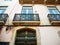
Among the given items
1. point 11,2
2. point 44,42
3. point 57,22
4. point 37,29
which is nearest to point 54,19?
point 57,22

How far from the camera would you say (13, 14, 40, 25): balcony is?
24.8 ft

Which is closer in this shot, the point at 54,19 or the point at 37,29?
the point at 37,29

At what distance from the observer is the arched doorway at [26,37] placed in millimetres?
6566

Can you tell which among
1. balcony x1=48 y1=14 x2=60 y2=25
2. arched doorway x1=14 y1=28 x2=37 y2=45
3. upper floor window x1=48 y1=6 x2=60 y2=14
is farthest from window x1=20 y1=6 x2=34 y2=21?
upper floor window x1=48 y1=6 x2=60 y2=14

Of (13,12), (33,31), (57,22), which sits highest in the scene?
(13,12)

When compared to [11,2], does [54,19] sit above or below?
below

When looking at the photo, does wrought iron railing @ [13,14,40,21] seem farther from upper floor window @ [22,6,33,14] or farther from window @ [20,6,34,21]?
upper floor window @ [22,6,33,14]

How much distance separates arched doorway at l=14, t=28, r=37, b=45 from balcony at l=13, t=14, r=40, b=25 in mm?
490

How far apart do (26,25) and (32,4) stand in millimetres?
3237

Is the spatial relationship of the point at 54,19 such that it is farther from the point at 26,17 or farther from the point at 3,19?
the point at 3,19

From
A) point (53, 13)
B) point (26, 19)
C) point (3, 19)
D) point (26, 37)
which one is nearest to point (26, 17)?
point (26, 19)

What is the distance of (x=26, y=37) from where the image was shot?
6.83 m

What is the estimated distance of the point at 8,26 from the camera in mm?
7398

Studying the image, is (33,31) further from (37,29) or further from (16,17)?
(16,17)
